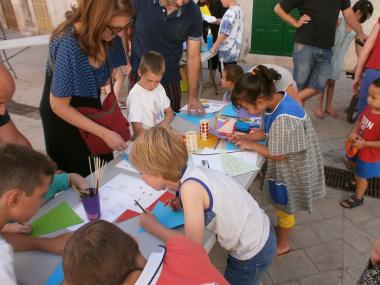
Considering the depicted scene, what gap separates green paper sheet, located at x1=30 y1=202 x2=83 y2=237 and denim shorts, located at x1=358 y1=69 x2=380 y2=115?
2716 mm

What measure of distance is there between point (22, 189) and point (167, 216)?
23.7 inches

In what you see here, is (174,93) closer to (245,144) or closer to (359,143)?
(245,144)

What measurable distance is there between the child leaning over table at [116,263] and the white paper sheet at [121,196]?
1.93 ft

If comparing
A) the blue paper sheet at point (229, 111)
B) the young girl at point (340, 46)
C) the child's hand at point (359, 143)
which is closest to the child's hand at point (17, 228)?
the blue paper sheet at point (229, 111)

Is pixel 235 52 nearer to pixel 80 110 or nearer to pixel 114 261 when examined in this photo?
pixel 80 110

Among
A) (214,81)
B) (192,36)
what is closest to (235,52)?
(214,81)

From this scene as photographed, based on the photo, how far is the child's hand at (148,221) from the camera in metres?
1.33

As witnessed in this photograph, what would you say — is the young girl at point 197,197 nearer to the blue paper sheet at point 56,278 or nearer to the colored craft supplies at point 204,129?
the blue paper sheet at point 56,278

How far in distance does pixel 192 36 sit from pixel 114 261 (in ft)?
7.23

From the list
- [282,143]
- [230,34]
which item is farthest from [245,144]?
[230,34]

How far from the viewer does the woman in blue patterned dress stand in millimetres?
1544

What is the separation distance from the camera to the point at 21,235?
130 centimetres

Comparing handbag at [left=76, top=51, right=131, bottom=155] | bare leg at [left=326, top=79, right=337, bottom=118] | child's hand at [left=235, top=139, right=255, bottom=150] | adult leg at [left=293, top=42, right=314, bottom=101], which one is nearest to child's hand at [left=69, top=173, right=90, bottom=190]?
handbag at [left=76, top=51, right=131, bottom=155]

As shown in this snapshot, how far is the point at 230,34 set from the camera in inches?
189
